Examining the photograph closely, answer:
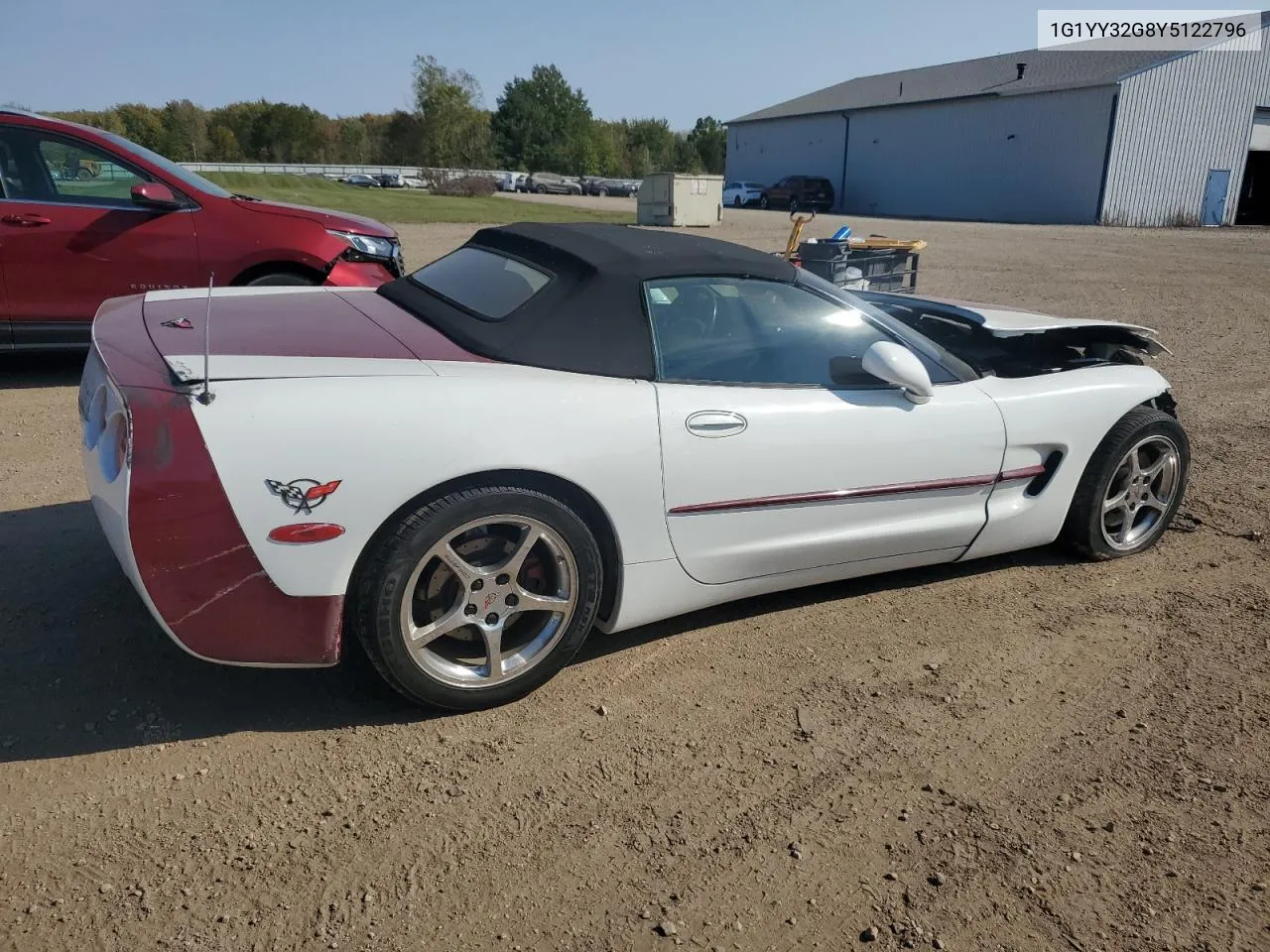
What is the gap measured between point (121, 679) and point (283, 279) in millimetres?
4266

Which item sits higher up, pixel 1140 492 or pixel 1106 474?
pixel 1106 474

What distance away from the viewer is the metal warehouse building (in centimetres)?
3444

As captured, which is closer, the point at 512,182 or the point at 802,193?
the point at 802,193

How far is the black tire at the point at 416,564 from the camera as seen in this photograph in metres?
2.67

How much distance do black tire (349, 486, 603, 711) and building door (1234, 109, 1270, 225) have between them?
41396 millimetres

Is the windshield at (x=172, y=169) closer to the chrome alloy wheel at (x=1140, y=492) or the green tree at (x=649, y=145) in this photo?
the chrome alloy wheel at (x=1140, y=492)

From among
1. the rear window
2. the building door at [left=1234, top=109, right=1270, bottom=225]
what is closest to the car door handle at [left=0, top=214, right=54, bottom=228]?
the rear window

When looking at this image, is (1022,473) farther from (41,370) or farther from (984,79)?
(984,79)

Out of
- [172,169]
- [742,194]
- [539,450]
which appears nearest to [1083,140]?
[742,194]

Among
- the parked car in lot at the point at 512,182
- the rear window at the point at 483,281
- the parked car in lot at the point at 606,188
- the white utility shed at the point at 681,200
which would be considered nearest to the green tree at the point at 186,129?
the parked car in lot at the point at 512,182

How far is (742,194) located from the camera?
49.8m

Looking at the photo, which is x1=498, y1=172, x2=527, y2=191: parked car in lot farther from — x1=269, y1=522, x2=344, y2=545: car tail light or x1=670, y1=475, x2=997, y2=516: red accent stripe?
x1=269, y1=522, x2=344, y2=545: car tail light

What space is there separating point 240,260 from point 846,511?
491cm

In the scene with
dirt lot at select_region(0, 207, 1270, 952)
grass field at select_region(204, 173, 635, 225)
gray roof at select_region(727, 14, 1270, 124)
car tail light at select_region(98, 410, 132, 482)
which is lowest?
dirt lot at select_region(0, 207, 1270, 952)
